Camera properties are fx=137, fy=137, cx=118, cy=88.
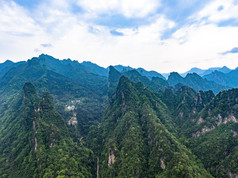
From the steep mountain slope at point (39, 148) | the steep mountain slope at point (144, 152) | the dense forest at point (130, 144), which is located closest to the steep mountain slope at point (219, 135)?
the dense forest at point (130, 144)

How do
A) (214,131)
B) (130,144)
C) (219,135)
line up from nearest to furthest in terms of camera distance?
1. (219,135)
2. (130,144)
3. (214,131)

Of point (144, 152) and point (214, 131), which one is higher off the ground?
point (214, 131)

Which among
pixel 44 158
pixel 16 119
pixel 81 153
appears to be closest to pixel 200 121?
pixel 81 153

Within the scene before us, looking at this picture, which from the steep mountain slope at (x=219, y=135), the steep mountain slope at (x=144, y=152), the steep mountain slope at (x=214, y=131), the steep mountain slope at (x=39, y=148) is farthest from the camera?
the steep mountain slope at (x=39, y=148)

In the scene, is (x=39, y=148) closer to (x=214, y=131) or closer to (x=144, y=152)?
(x=144, y=152)

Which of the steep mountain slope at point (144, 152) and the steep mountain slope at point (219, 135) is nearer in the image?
the steep mountain slope at point (144, 152)

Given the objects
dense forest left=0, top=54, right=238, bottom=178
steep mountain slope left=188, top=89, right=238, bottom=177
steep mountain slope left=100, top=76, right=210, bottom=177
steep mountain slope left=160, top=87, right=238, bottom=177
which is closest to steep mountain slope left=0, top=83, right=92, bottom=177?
dense forest left=0, top=54, right=238, bottom=178

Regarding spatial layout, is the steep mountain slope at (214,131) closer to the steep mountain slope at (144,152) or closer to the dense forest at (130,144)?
the dense forest at (130,144)

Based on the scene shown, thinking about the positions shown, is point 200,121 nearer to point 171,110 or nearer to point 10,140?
point 171,110

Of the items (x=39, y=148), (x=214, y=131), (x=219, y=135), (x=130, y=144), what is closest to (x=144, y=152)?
(x=130, y=144)
